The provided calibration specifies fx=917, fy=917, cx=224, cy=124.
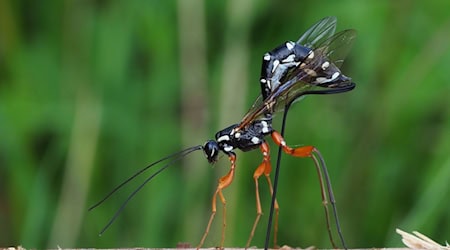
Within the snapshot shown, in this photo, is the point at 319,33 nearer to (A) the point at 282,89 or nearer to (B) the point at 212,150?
(A) the point at 282,89

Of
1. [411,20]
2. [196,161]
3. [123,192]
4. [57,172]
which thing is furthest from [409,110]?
[57,172]

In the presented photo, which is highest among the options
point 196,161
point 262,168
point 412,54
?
point 412,54

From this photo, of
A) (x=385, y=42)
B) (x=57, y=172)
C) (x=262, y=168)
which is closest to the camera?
(x=262, y=168)

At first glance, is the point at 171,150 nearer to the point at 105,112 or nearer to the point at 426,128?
the point at 105,112

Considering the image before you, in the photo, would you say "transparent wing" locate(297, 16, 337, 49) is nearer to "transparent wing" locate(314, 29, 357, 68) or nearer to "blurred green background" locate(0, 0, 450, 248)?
"transparent wing" locate(314, 29, 357, 68)

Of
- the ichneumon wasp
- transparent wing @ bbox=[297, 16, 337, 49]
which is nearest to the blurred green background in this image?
transparent wing @ bbox=[297, 16, 337, 49]

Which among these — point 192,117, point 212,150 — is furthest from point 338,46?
point 192,117
